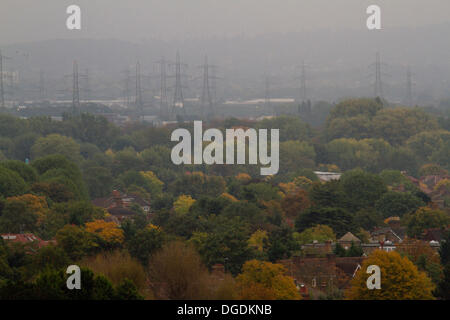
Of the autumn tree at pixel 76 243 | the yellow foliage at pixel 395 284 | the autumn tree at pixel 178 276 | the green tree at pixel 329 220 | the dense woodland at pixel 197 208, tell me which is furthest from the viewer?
the green tree at pixel 329 220

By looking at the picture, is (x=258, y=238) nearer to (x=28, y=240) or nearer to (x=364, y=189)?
(x=28, y=240)

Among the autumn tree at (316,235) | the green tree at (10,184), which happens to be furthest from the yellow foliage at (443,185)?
the green tree at (10,184)

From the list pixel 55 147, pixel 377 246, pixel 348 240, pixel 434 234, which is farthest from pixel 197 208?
pixel 55 147

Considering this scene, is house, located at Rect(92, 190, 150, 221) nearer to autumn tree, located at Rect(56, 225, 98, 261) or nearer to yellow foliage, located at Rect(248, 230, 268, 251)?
yellow foliage, located at Rect(248, 230, 268, 251)

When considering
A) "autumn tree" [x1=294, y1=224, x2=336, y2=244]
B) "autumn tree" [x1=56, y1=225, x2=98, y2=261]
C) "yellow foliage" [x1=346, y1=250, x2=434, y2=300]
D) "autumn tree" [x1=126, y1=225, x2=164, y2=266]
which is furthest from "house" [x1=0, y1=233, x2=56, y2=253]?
"yellow foliage" [x1=346, y1=250, x2=434, y2=300]

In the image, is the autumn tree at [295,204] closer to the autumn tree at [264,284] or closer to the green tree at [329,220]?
the green tree at [329,220]

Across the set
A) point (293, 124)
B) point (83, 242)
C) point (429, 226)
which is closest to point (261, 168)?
point (293, 124)
